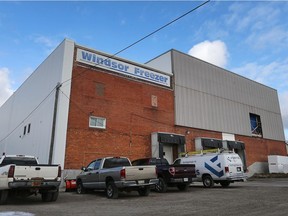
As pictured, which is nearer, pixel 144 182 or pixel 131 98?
pixel 144 182

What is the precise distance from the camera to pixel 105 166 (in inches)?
526

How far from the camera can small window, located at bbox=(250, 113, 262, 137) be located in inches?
1463

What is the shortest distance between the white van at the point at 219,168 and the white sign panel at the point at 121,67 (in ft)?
32.9

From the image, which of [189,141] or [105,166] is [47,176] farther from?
[189,141]

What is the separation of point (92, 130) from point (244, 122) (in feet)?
71.4

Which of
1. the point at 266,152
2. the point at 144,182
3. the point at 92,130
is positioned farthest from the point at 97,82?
the point at 266,152

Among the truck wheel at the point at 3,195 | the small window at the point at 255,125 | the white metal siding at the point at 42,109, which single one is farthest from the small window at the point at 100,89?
the small window at the point at 255,125

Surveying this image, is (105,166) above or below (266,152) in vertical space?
below

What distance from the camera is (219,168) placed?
55.7 feet

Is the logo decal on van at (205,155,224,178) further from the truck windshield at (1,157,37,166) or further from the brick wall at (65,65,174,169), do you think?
the truck windshield at (1,157,37,166)

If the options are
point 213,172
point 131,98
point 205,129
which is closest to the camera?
point 213,172

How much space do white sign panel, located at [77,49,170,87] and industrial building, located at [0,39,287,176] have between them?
82mm

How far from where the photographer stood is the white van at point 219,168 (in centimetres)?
1678

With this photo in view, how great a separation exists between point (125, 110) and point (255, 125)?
21743mm
